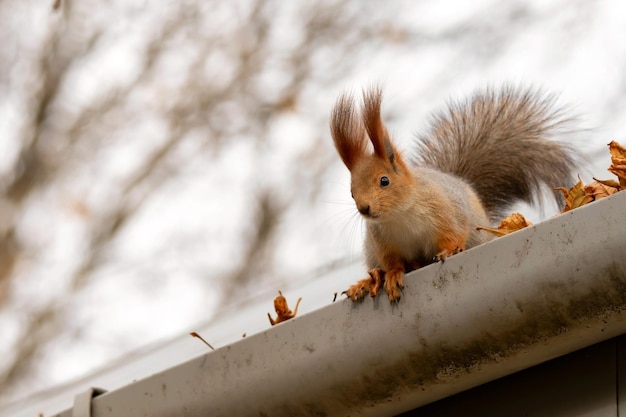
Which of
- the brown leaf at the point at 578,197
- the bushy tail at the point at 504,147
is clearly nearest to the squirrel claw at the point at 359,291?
the brown leaf at the point at 578,197

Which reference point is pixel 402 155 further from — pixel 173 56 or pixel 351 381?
pixel 173 56

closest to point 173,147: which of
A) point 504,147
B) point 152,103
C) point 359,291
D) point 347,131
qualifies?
point 152,103

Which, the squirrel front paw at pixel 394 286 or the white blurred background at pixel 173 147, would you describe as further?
the white blurred background at pixel 173 147

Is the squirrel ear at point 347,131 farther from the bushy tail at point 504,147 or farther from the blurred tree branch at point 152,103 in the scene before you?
the blurred tree branch at point 152,103

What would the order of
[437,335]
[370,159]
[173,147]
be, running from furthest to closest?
[173,147] < [370,159] < [437,335]

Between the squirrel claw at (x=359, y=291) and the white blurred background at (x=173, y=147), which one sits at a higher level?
the white blurred background at (x=173, y=147)

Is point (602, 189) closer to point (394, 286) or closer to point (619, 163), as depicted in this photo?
point (619, 163)

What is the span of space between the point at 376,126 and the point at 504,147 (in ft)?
1.38

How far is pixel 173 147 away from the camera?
4855mm

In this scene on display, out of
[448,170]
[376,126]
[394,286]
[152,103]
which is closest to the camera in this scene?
[394,286]

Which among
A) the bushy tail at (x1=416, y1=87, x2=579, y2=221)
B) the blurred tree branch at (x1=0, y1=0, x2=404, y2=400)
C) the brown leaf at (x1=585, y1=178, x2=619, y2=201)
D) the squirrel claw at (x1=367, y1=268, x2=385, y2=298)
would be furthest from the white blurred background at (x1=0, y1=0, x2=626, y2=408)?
the brown leaf at (x1=585, y1=178, x2=619, y2=201)

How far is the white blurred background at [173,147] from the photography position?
154 inches

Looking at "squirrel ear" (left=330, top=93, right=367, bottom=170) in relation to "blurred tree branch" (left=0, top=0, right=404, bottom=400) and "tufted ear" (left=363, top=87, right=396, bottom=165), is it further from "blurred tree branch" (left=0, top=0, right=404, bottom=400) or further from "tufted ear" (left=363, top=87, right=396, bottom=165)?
"blurred tree branch" (left=0, top=0, right=404, bottom=400)

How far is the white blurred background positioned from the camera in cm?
391
